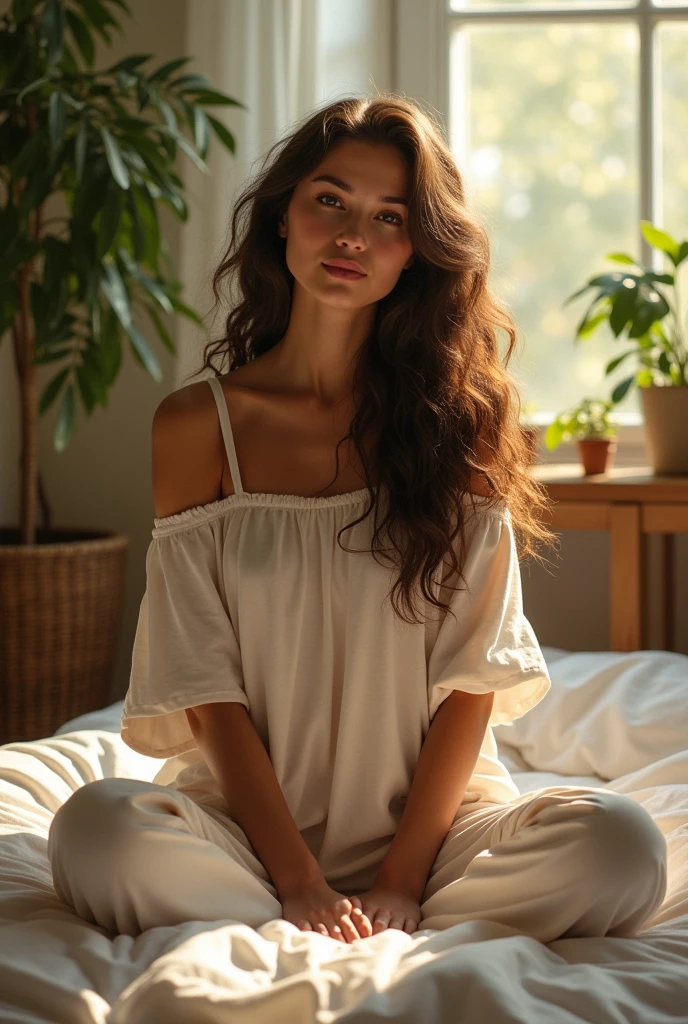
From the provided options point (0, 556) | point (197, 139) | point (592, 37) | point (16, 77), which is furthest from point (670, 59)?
point (0, 556)

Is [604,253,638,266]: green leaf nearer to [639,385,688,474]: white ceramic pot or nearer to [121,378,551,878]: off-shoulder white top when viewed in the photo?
[639,385,688,474]: white ceramic pot

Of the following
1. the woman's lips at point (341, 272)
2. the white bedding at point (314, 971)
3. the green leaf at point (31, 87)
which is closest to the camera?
the white bedding at point (314, 971)

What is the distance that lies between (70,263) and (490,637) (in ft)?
4.58

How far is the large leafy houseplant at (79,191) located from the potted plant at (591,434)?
0.83 metres

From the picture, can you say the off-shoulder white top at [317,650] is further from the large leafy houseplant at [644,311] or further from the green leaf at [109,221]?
the large leafy houseplant at [644,311]

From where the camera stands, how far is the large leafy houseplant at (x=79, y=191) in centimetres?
238

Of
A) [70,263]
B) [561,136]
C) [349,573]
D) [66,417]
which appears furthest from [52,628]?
[561,136]

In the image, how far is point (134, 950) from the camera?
3.97 feet

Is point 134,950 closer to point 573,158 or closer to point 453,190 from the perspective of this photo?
point 453,190

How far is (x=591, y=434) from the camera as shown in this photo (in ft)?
8.60

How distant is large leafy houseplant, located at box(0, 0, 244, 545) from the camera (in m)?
2.38

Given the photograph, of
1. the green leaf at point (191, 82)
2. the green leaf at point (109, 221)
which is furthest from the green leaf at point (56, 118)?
the green leaf at point (191, 82)

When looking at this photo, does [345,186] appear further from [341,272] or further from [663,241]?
[663,241]

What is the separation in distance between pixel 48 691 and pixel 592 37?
6.84ft
